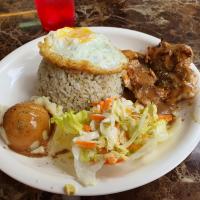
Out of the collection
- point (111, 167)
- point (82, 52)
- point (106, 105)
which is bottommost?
point (111, 167)

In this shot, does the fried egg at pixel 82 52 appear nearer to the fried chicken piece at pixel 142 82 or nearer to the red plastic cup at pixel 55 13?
the fried chicken piece at pixel 142 82

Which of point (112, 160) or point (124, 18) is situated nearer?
point (112, 160)

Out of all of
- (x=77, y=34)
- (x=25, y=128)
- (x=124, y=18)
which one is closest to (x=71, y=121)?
(x=25, y=128)

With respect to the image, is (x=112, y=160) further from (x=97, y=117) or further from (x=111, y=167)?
(x=97, y=117)

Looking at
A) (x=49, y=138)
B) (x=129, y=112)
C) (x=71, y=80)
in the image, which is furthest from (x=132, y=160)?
(x=71, y=80)

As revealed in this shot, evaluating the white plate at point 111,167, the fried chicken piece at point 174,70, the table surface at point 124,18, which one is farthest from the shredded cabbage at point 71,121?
the table surface at point 124,18

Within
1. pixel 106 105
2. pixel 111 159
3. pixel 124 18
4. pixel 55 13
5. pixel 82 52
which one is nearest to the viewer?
pixel 111 159

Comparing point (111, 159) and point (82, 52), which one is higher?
point (82, 52)

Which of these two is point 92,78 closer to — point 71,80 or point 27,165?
point 71,80
